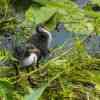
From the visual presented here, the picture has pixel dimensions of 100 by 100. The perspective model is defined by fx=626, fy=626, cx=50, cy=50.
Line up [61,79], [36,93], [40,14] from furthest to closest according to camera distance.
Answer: [40,14] → [61,79] → [36,93]

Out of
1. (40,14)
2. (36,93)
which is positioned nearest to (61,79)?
(36,93)

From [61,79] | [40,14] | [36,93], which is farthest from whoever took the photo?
[40,14]

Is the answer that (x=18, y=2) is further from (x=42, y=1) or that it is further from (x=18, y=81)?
(x=18, y=81)

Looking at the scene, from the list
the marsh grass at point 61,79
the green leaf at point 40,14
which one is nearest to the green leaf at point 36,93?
the marsh grass at point 61,79

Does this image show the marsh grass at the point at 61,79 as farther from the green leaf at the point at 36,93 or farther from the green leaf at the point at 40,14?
the green leaf at the point at 40,14

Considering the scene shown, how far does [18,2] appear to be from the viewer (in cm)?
270

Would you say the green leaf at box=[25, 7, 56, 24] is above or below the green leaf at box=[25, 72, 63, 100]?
above

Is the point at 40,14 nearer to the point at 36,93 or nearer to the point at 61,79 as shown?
the point at 61,79

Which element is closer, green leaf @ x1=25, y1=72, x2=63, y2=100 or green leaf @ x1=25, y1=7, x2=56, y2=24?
green leaf @ x1=25, y1=72, x2=63, y2=100

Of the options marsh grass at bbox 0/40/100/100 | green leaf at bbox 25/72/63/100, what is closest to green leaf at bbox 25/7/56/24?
marsh grass at bbox 0/40/100/100

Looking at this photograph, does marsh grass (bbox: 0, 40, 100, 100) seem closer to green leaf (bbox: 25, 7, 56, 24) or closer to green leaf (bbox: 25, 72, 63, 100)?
green leaf (bbox: 25, 72, 63, 100)

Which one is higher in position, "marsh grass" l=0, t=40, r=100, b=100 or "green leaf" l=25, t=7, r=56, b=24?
"green leaf" l=25, t=7, r=56, b=24

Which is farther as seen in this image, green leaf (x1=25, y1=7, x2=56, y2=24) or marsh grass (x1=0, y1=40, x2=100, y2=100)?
green leaf (x1=25, y1=7, x2=56, y2=24)

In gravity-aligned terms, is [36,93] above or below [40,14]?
below
